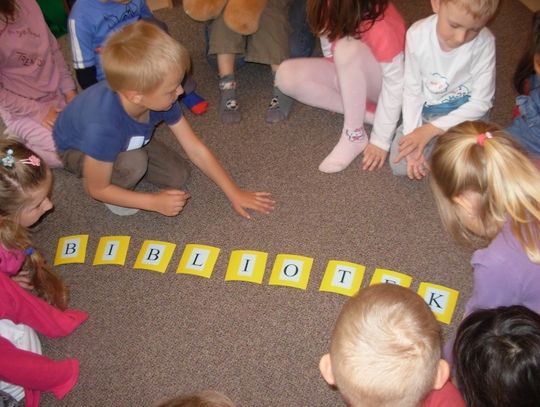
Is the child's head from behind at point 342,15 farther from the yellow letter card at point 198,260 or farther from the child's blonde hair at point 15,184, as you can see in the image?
the child's blonde hair at point 15,184

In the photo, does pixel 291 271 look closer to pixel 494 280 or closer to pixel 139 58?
pixel 494 280

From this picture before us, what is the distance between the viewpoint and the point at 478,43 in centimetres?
157

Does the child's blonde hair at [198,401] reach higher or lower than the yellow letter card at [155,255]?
higher

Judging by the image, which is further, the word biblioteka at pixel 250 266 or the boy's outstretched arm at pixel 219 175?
the boy's outstretched arm at pixel 219 175

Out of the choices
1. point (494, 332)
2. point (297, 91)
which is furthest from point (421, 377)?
point (297, 91)

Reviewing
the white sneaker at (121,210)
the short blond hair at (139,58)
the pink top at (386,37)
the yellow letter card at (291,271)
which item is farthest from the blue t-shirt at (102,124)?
the pink top at (386,37)

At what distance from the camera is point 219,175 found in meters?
1.75

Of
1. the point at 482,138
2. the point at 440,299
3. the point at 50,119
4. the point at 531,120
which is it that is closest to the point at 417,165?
the point at 531,120

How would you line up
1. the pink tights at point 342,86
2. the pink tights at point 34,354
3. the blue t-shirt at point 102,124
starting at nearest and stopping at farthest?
the pink tights at point 34,354 < the blue t-shirt at point 102,124 < the pink tights at point 342,86

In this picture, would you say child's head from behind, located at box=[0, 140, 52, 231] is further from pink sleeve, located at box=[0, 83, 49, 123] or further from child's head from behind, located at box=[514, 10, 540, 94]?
child's head from behind, located at box=[514, 10, 540, 94]

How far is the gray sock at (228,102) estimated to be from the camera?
6.93 feet

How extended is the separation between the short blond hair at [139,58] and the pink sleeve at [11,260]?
586 mm

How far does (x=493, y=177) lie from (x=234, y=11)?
1384 millimetres

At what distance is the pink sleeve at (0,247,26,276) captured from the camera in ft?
4.72
